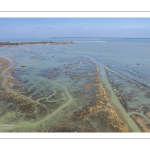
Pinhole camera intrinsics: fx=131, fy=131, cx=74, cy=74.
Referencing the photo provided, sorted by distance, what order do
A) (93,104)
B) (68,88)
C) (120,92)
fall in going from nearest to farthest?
1. (93,104)
2. (120,92)
3. (68,88)

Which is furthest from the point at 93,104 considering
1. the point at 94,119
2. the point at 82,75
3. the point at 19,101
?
the point at 82,75

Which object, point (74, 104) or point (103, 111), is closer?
point (103, 111)

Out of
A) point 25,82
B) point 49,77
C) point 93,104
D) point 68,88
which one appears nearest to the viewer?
point 93,104

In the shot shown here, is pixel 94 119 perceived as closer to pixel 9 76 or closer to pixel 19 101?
pixel 19 101

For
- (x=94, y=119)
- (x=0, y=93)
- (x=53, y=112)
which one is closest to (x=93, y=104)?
(x=94, y=119)

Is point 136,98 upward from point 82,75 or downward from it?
downward

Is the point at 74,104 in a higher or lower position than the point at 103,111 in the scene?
higher
